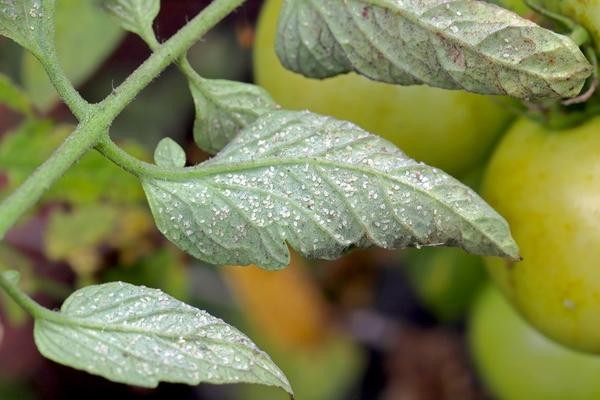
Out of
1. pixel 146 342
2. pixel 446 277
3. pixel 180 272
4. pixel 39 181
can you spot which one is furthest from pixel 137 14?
pixel 446 277

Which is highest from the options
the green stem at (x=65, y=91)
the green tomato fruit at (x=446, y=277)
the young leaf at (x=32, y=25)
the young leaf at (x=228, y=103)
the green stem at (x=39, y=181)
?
the young leaf at (x=32, y=25)

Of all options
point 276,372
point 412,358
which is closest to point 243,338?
point 276,372

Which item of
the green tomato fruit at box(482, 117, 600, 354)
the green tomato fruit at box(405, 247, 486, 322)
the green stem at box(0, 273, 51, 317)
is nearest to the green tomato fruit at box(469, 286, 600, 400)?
the green tomato fruit at box(405, 247, 486, 322)

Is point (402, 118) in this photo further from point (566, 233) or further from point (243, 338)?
point (243, 338)

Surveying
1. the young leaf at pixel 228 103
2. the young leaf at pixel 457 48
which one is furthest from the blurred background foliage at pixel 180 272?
the young leaf at pixel 457 48

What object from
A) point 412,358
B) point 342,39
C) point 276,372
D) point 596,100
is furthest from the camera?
point 412,358

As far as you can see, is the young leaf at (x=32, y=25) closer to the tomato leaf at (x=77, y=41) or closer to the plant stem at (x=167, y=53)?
the plant stem at (x=167, y=53)

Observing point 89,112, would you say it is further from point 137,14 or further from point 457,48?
point 457,48
